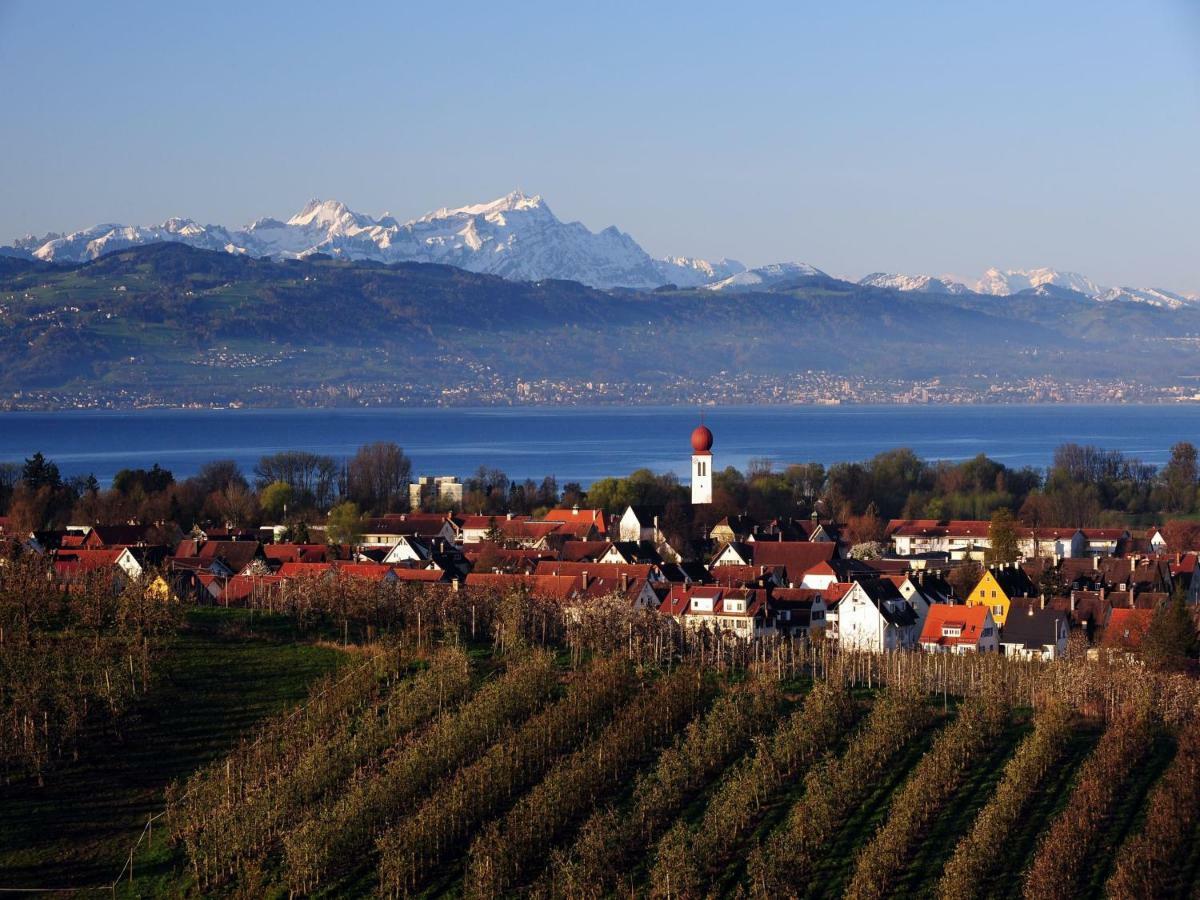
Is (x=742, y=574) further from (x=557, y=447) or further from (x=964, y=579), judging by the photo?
(x=557, y=447)

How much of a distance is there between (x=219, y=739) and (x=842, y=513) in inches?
1806

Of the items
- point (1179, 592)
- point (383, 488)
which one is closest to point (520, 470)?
point (383, 488)

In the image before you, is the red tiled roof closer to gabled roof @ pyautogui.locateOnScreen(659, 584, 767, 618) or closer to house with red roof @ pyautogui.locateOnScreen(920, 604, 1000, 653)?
gabled roof @ pyautogui.locateOnScreen(659, 584, 767, 618)

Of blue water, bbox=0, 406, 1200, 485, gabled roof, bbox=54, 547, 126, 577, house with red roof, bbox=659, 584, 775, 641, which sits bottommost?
blue water, bbox=0, 406, 1200, 485

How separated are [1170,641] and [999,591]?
765 centimetres

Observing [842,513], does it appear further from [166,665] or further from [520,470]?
[520,470]

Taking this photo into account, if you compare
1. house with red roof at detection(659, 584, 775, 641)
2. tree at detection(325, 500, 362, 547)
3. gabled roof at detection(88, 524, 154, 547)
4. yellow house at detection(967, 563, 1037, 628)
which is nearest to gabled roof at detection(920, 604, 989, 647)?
yellow house at detection(967, 563, 1037, 628)

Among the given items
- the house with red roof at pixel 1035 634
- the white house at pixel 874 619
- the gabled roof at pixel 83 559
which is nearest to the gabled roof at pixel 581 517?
the gabled roof at pixel 83 559

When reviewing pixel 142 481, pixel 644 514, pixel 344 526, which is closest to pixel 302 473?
pixel 142 481

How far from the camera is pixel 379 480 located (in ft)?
261

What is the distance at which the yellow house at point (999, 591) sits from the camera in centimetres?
4178

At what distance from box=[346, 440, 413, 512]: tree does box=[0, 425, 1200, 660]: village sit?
1240cm

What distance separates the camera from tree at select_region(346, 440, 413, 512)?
2982 inches

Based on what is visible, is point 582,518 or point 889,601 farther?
point 582,518
